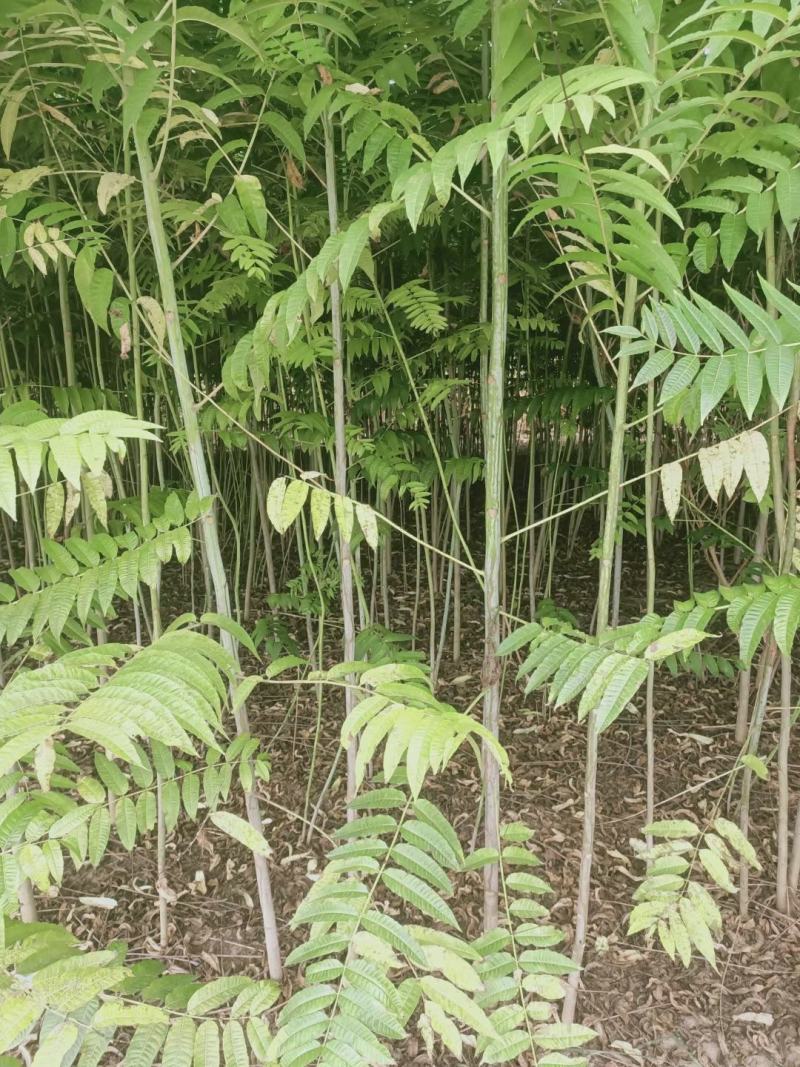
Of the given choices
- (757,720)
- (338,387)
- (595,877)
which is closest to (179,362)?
(338,387)

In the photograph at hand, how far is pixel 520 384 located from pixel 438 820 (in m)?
2.93

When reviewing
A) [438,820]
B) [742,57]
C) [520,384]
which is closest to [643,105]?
[742,57]

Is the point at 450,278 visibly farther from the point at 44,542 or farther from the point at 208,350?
the point at 44,542

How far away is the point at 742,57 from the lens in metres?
1.54

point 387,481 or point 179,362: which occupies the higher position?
point 179,362

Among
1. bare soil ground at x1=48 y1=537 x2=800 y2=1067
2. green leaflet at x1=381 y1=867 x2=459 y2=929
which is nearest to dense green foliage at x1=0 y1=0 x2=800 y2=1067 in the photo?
green leaflet at x1=381 y1=867 x2=459 y2=929

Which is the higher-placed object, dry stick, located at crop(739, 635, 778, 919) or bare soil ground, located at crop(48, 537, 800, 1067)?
dry stick, located at crop(739, 635, 778, 919)

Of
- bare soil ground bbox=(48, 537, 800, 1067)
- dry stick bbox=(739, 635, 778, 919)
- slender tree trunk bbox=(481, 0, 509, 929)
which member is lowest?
bare soil ground bbox=(48, 537, 800, 1067)

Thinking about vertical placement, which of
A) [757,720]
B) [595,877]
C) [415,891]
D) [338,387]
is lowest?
[595,877]

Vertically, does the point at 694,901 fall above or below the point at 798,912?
above

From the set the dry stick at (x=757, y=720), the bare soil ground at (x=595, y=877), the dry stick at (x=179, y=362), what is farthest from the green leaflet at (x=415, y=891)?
the dry stick at (x=757, y=720)

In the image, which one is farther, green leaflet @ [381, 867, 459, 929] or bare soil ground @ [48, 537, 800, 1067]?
bare soil ground @ [48, 537, 800, 1067]

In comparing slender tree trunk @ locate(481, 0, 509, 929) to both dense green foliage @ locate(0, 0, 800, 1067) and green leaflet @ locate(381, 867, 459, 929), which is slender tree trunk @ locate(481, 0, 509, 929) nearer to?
dense green foliage @ locate(0, 0, 800, 1067)

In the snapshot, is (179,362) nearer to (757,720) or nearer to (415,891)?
(415,891)
